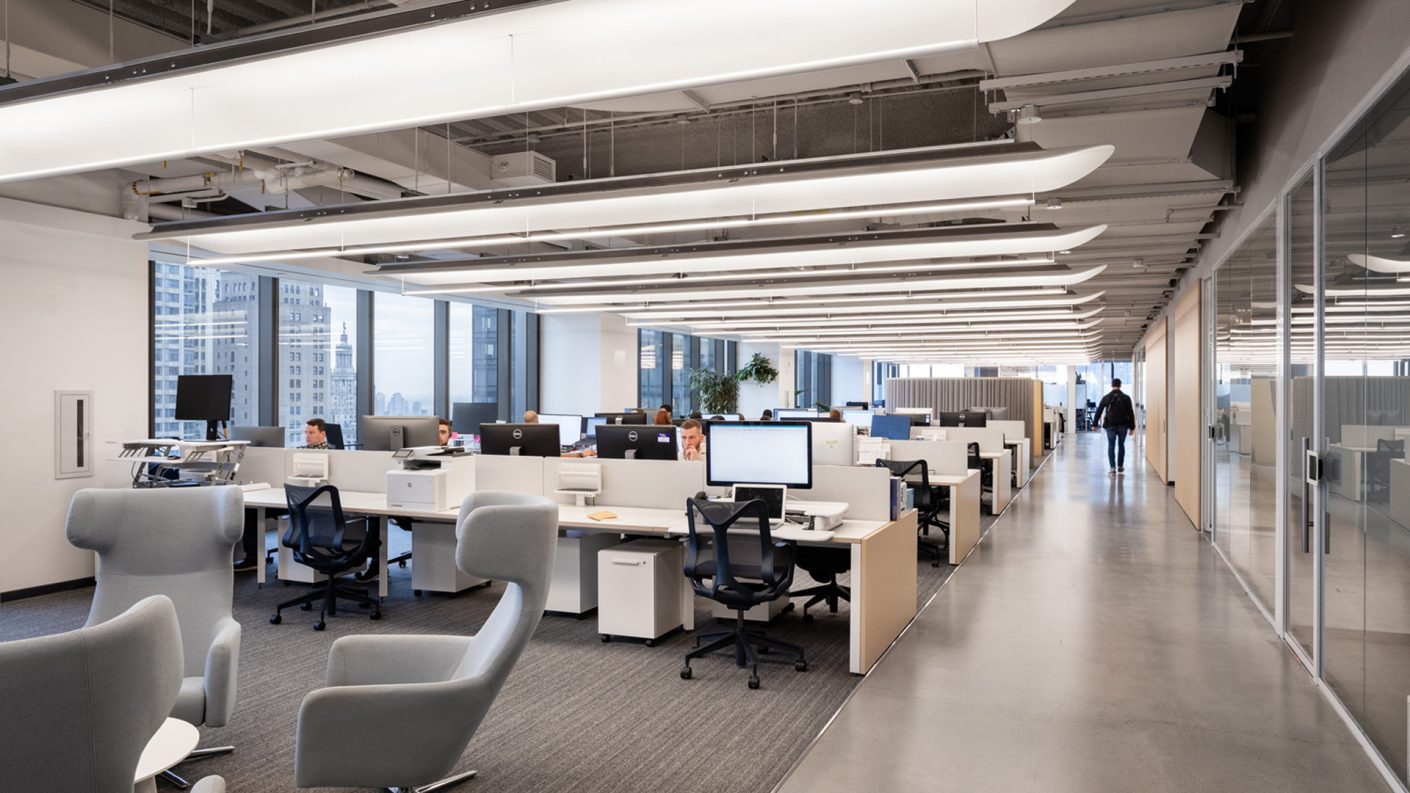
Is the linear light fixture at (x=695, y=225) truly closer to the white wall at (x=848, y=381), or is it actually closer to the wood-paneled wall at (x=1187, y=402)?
the wood-paneled wall at (x=1187, y=402)

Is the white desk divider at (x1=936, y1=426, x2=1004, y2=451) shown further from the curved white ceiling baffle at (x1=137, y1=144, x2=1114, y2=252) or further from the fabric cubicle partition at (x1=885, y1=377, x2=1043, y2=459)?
the fabric cubicle partition at (x1=885, y1=377, x2=1043, y2=459)

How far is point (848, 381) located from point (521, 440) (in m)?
26.6

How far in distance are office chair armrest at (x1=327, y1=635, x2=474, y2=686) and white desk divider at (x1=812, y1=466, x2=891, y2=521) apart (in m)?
2.87

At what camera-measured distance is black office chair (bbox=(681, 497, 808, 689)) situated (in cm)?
457

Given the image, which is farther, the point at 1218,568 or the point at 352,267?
the point at 352,267

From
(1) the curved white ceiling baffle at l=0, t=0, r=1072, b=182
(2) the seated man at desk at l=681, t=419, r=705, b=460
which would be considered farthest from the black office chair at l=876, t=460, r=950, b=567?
(1) the curved white ceiling baffle at l=0, t=0, r=1072, b=182

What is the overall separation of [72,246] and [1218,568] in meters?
9.59

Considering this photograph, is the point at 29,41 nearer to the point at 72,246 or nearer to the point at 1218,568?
the point at 72,246

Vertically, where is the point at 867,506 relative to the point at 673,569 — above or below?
above

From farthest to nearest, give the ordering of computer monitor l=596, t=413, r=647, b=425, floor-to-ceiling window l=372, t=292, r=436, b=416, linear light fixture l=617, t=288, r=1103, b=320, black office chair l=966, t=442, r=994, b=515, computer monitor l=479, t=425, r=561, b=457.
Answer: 1. floor-to-ceiling window l=372, t=292, r=436, b=416
2. linear light fixture l=617, t=288, r=1103, b=320
3. black office chair l=966, t=442, r=994, b=515
4. computer monitor l=596, t=413, r=647, b=425
5. computer monitor l=479, t=425, r=561, b=457

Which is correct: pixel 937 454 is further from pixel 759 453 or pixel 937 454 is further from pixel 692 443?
pixel 759 453

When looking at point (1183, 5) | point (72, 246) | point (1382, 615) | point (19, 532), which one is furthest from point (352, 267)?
point (1382, 615)

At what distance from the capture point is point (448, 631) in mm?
5535

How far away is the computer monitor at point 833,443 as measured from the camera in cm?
641
